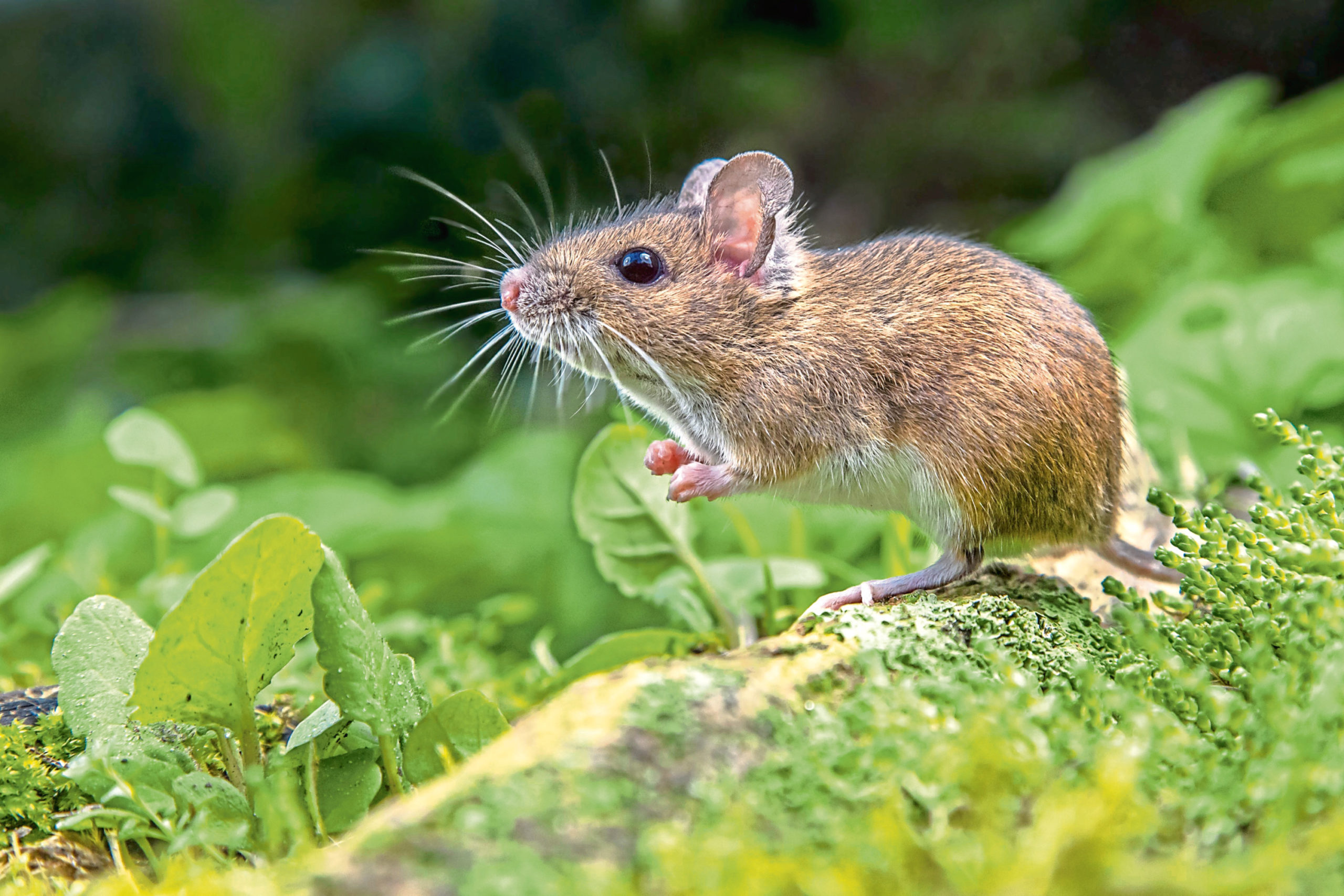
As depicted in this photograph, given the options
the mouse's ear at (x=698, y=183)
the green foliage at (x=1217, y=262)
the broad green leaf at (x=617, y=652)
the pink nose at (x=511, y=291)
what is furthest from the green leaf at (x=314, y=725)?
the green foliage at (x=1217, y=262)

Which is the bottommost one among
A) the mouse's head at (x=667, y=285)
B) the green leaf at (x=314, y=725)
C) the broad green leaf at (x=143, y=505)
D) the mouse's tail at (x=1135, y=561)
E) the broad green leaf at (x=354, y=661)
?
the mouse's tail at (x=1135, y=561)

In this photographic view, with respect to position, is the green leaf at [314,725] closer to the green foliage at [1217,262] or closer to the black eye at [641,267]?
the black eye at [641,267]

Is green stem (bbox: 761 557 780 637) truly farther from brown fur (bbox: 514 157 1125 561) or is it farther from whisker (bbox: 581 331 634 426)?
whisker (bbox: 581 331 634 426)

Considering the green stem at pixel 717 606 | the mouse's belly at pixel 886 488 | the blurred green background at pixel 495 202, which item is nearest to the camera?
the mouse's belly at pixel 886 488

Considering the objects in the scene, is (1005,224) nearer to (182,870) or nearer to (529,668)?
(529,668)

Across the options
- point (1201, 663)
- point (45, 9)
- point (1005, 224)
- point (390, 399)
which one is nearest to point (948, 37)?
point (1005, 224)

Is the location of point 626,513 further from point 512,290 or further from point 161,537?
point 161,537

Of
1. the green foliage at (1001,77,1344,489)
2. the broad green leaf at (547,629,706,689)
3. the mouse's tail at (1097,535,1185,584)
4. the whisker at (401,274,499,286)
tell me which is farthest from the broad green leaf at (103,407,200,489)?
the green foliage at (1001,77,1344,489)
